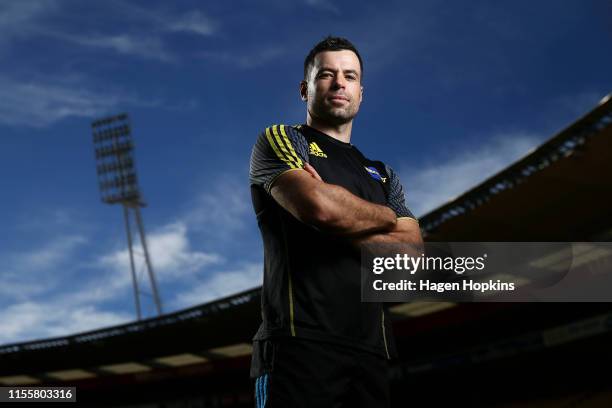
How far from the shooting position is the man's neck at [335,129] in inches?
107

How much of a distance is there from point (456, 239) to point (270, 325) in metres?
17.4

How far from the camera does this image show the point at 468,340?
69.7 feet

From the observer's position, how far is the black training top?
7.59 ft

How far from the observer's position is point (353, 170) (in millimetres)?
2670

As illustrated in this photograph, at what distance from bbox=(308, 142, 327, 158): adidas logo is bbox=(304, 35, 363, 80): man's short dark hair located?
12.8 inches

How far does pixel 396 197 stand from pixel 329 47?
2.37 ft

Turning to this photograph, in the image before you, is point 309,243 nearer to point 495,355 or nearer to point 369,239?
point 369,239

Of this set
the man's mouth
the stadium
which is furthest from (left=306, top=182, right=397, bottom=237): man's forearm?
the stadium

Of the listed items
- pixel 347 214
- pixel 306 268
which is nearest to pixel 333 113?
pixel 347 214

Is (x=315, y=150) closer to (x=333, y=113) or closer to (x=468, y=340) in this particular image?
(x=333, y=113)

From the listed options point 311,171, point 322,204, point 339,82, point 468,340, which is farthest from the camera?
point 468,340

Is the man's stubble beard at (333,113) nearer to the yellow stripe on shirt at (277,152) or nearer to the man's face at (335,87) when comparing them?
the man's face at (335,87)

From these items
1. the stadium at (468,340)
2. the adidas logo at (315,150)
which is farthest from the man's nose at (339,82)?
the stadium at (468,340)

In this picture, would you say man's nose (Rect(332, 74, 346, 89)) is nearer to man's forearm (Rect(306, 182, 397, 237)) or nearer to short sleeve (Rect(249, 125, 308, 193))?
short sleeve (Rect(249, 125, 308, 193))
